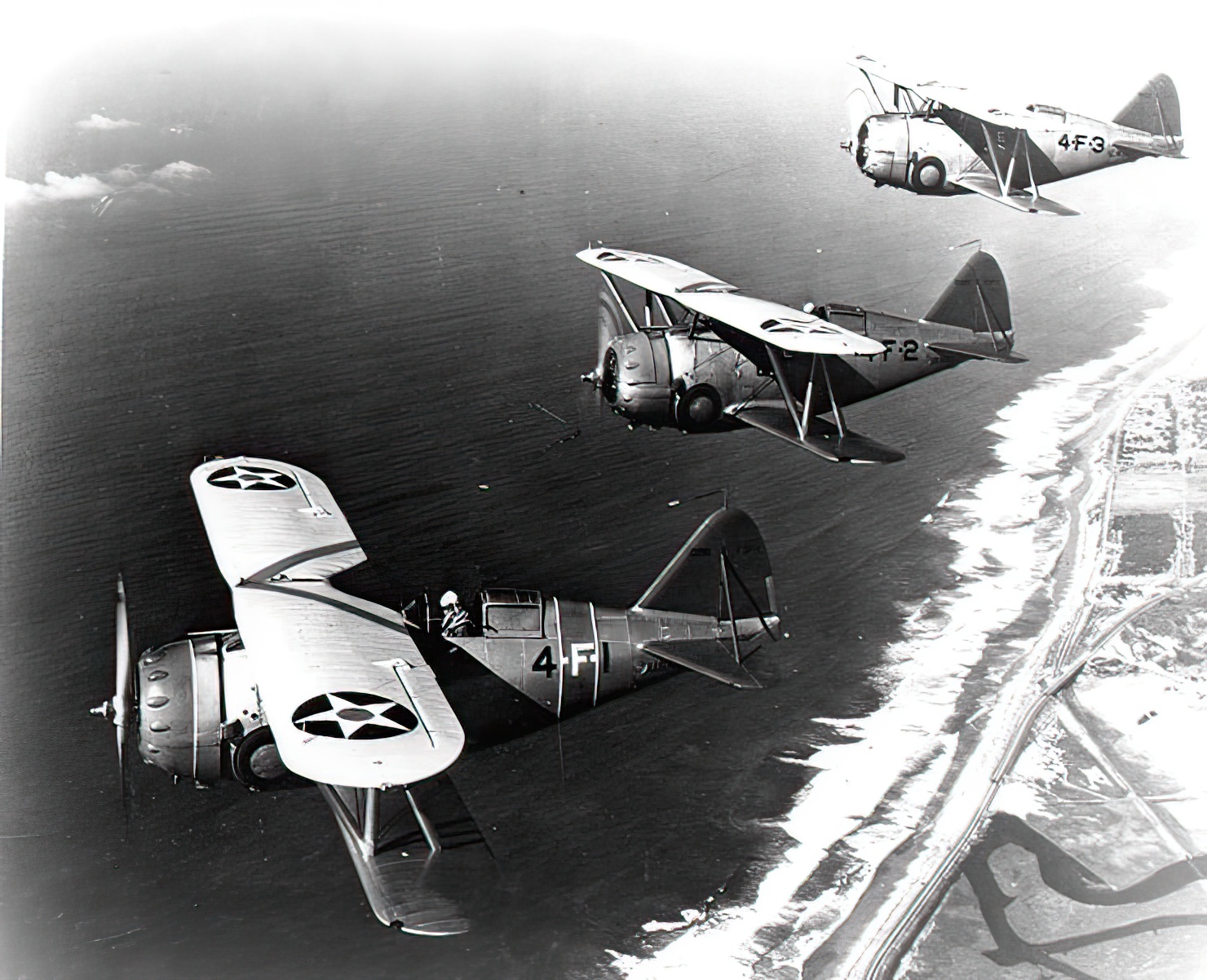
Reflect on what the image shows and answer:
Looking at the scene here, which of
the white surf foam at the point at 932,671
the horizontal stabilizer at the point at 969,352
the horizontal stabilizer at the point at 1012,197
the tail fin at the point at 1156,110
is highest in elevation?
the tail fin at the point at 1156,110

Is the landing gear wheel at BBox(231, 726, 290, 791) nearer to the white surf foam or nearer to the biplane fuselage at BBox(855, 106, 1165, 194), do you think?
the white surf foam

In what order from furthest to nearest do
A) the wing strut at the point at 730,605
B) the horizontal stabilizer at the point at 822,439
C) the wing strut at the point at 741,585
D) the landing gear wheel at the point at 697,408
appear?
the landing gear wheel at the point at 697,408, the horizontal stabilizer at the point at 822,439, the wing strut at the point at 741,585, the wing strut at the point at 730,605

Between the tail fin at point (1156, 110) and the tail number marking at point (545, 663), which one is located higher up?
the tail fin at point (1156, 110)

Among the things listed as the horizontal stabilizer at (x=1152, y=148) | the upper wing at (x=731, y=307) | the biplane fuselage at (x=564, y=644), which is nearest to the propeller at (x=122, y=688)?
the biplane fuselage at (x=564, y=644)

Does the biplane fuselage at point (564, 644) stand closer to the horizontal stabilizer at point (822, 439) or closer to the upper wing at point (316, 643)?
the upper wing at point (316, 643)

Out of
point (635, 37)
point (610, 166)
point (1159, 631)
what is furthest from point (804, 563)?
point (635, 37)

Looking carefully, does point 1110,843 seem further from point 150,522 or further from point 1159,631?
point 150,522
